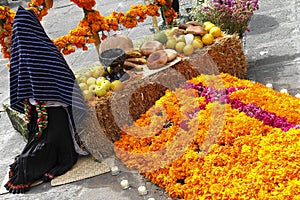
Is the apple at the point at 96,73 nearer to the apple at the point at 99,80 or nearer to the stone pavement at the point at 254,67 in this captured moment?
the apple at the point at 99,80

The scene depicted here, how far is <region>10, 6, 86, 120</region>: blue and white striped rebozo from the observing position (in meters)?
3.73

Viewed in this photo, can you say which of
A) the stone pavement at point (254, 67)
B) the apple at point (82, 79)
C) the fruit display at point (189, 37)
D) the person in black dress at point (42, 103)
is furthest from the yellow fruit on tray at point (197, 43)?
the person in black dress at point (42, 103)

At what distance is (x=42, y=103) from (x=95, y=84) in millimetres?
616

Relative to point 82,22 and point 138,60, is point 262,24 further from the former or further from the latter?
point 82,22

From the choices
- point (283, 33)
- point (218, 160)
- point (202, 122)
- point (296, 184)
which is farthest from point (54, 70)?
point (283, 33)

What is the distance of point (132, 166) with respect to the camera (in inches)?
154

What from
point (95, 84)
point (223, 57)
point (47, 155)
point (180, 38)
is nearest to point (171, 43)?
point (180, 38)

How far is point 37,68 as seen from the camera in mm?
3771

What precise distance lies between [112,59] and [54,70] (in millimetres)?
639

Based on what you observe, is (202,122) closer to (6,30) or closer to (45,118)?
(45,118)

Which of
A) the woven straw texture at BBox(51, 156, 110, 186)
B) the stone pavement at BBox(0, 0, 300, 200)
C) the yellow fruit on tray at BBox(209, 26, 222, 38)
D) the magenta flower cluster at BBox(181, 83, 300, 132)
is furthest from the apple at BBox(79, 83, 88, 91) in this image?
the yellow fruit on tray at BBox(209, 26, 222, 38)

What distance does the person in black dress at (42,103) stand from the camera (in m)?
3.76

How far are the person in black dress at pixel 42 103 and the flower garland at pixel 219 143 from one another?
59cm

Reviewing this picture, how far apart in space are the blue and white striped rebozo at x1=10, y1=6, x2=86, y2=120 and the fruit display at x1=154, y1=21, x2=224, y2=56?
140cm
